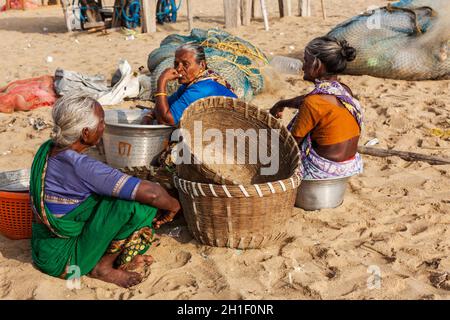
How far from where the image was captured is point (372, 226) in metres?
3.17

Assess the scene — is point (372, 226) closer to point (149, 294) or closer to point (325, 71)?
point (325, 71)

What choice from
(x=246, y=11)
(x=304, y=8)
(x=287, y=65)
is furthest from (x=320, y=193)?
(x=304, y=8)

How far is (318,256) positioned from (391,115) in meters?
2.70

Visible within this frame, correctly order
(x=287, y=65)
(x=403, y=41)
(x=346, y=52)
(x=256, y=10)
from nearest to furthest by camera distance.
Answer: (x=346, y=52) → (x=403, y=41) → (x=287, y=65) → (x=256, y=10)

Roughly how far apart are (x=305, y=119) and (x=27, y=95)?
140 inches

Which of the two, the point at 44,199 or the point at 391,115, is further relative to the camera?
the point at 391,115

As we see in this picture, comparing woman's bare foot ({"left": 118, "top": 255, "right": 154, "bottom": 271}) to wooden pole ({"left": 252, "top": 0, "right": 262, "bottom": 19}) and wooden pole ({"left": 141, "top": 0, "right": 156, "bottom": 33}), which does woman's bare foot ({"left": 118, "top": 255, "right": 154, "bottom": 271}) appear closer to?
wooden pole ({"left": 141, "top": 0, "right": 156, "bottom": 33})

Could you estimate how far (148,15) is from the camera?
9.58 m

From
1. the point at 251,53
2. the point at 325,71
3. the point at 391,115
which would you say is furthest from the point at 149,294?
the point at 251,53

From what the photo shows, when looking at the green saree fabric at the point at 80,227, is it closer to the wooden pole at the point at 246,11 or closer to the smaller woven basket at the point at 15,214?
the smaller woven basket at the point at 15,214

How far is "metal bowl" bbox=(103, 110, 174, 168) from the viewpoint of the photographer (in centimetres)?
351

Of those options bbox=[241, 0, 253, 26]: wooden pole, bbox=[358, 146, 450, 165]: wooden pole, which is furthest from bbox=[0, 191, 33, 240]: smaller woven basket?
bbox=[241, 0, 253, 26]: wooden pole

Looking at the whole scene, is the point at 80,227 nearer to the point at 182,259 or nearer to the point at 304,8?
the point at 182,259

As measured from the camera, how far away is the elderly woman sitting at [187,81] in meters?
3.47
